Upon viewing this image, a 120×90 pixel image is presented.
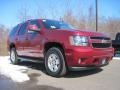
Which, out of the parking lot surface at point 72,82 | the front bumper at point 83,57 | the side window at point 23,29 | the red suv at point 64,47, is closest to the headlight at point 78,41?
the red suv at point 64,47

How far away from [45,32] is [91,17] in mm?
24453

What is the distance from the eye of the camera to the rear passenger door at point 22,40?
9555mm

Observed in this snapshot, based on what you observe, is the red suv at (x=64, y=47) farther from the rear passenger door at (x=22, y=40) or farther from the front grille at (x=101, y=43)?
the rear passenger door at (x=22, y=40)

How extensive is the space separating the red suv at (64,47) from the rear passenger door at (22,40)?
8.8 inches

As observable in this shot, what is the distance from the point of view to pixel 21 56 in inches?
400

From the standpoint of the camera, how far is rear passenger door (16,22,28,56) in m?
9.55

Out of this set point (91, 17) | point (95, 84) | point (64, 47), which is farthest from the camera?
point (91, 17)

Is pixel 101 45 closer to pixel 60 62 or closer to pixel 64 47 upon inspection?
pixel 64 47

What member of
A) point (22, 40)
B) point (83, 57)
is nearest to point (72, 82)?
point (83, 57)

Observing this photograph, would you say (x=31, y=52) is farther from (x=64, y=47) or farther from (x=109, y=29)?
(x=109, y=29)

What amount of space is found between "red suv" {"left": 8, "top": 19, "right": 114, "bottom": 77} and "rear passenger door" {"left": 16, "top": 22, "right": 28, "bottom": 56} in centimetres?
22

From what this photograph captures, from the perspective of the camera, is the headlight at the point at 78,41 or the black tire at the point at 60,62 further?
the black tire at the point at 60,62

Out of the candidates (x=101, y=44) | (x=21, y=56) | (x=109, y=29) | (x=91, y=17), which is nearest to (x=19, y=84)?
(x=101, y=44)

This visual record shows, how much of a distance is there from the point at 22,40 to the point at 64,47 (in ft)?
9.79
